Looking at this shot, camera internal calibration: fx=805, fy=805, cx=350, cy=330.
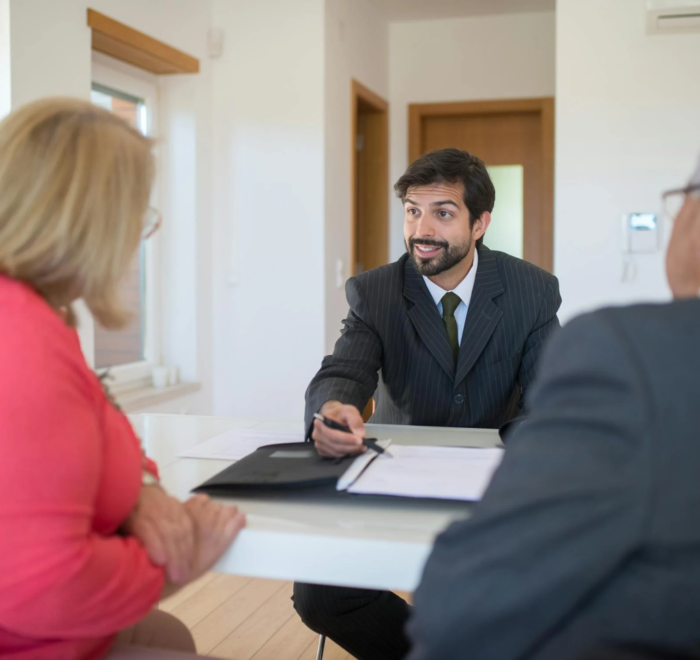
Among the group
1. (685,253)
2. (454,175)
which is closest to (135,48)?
(454,175)

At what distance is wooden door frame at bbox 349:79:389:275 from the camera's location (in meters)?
4.58

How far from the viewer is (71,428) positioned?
905mm

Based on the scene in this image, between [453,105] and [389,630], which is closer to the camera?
[389,630]

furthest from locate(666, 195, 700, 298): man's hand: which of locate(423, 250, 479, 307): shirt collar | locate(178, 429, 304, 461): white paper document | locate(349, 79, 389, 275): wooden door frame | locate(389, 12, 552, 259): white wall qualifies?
locate(389, 12, 552, 259): white wall

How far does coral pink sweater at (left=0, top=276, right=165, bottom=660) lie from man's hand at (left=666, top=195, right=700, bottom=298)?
2.17ft

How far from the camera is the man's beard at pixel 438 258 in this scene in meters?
2.19

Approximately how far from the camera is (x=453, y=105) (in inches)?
207

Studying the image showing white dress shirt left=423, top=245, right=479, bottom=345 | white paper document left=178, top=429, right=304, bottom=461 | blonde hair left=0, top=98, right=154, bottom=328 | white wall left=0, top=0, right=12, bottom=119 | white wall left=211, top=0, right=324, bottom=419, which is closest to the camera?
blonde hair left=0, top=98, right=154, bottom=328

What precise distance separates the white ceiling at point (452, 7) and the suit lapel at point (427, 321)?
3.23 m

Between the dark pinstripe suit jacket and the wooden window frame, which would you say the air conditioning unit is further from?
the wooden window frame

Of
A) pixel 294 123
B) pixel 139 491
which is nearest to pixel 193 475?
pixel 139 491

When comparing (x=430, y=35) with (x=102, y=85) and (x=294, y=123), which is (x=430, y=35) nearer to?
(x=294, y=123)

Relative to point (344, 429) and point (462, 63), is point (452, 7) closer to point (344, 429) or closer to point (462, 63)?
point (462, 63)

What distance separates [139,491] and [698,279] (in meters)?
0.75
